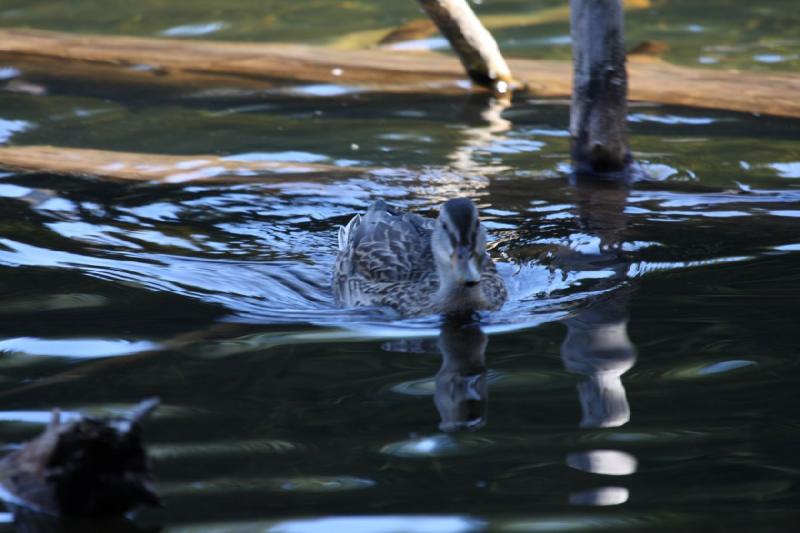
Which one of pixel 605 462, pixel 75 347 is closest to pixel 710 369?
pixel 605 462

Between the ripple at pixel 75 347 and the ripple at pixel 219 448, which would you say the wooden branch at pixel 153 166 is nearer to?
the ripple at pixel 75 347

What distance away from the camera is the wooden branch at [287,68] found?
474 inches

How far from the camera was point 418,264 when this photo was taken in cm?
756

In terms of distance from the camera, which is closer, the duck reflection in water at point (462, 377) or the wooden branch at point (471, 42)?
the duck reflection in water at point (462, 377)

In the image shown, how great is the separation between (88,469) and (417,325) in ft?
9.56

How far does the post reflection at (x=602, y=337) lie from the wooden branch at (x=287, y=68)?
3.06 m

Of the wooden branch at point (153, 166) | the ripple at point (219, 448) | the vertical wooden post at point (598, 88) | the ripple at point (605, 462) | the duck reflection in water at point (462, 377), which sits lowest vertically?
the ripple at point (605, 462)

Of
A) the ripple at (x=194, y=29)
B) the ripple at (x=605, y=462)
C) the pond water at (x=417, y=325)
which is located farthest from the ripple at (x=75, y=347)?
the ripple at (x=194, y=29)

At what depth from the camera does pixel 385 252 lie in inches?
302

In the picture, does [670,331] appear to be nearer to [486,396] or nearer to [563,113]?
[486,396]

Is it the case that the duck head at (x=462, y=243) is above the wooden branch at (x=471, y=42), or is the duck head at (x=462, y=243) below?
below

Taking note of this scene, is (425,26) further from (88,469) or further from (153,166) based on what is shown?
(88,469)

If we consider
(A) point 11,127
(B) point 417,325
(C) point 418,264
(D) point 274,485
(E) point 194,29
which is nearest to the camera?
(D) point 274,485

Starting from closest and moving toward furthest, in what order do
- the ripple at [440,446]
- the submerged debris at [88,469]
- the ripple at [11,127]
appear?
1. the submerged debris at [88,469]
2. the ripple at [440,446]
3. the ripple at [11,127]
